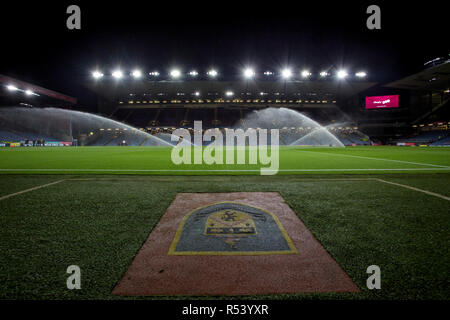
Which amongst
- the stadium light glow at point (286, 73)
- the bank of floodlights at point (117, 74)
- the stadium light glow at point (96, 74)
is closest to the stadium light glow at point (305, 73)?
the stadium light glow at point (286, 73)

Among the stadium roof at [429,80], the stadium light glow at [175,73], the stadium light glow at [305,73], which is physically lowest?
the stadium roof at [429,80]

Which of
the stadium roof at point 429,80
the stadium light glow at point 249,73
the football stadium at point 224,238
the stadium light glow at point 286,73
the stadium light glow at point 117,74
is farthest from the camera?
the stadium light glow at point 117,74

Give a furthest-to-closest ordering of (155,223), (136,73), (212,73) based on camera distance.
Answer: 1. (212,73)
2. (136,73)
3. (155,223)

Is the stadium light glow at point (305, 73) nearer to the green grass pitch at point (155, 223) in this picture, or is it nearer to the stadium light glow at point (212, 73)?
the stadium light glow at point (212, 73)

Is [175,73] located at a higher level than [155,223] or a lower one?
higher

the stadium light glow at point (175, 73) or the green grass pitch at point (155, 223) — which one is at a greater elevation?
the stadium light glow at point (175, 73)

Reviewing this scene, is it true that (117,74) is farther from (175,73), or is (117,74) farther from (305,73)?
(305,73)

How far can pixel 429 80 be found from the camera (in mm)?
38719

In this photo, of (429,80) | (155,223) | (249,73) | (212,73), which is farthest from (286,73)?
(155,223)

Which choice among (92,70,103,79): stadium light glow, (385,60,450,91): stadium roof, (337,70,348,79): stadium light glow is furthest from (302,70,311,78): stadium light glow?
(92,70,103,79): stadium light glow

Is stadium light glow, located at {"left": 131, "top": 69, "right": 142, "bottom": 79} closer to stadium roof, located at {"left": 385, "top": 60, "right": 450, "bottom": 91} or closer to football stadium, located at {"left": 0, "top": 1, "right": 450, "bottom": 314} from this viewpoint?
football stadium, located at {"left": 0, "top": 1, "right": 450, "bottom": 314}

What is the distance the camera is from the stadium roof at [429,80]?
34.1 meters

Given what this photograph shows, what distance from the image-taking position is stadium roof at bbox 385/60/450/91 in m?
34.1
